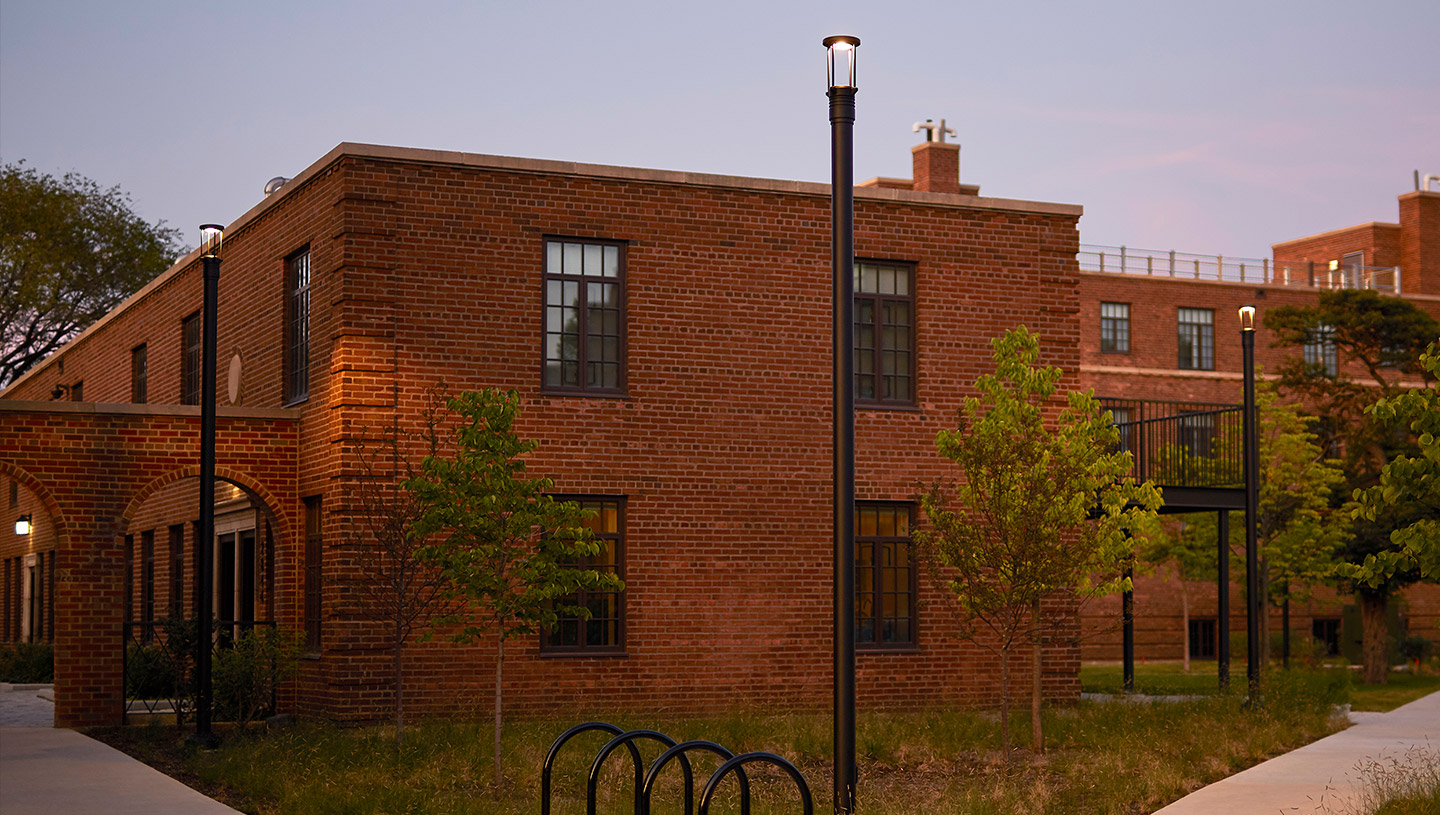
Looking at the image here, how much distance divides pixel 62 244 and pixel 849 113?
43.3 m

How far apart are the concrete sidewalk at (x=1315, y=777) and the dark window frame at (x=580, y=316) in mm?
9502

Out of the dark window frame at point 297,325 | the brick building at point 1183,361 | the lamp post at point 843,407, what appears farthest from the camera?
the brick building at point 1183,361

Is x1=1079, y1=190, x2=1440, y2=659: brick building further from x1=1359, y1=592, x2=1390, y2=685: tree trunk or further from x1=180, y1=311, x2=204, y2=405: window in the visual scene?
x1=180, y1=311, x2=204, y2=405: window

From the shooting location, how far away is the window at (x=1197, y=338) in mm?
49875

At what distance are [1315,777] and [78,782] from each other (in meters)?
11.7

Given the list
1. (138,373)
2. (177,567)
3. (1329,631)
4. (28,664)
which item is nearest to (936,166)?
(1329,631)

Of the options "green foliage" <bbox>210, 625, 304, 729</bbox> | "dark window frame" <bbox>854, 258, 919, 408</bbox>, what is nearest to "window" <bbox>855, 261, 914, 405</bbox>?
"dark window frame" <bbox>854, 258, 919, 408</bbox>

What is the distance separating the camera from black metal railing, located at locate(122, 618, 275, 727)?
21469 mm

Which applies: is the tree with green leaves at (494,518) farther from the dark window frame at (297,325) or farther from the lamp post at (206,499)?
the dark window frame at (297,325)

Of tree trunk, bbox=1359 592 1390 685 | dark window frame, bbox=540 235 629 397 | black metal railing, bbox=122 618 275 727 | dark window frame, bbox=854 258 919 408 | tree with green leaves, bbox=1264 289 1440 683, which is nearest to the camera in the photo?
dark window frame, bbox=540 235 629 397

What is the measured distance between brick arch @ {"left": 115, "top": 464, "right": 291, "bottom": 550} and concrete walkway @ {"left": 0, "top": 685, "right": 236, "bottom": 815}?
285cm

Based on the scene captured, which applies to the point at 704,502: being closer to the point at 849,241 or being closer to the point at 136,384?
the point at 849,241

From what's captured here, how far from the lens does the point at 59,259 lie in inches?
1874

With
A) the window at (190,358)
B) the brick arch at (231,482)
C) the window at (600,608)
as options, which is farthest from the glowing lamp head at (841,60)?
the window at (190,358)
